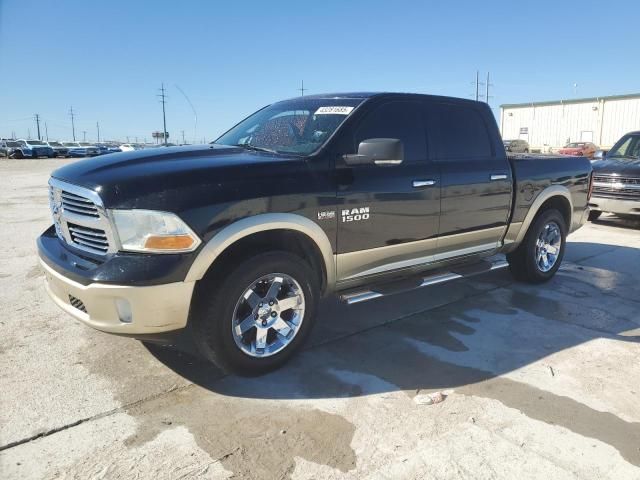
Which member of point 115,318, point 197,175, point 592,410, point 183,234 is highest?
point 197,175

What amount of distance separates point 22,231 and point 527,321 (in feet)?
25.3

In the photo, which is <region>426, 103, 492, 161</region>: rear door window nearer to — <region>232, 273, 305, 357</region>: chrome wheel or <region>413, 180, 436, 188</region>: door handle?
<region>413, 180, 436, 188</region>: door handle

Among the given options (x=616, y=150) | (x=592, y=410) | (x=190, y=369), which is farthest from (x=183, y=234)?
(x=616, y=150)

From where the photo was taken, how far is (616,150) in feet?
34.9

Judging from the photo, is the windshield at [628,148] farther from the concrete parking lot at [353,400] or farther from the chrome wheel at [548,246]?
the concrete parking lot at [353,400]

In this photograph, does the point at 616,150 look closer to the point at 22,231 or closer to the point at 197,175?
the point at 197,175

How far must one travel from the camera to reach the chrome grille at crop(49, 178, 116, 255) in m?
2.94

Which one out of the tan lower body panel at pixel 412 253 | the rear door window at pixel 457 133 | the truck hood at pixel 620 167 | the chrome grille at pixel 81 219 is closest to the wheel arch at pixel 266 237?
the tan lower body panel at pixel 412 253

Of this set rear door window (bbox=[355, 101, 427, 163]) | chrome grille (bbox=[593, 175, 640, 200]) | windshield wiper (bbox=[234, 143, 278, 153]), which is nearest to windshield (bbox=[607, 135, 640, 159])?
chrome grille (bbox=[593, 175, 640, 200])

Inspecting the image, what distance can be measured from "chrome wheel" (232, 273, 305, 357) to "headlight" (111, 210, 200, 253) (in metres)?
0.61

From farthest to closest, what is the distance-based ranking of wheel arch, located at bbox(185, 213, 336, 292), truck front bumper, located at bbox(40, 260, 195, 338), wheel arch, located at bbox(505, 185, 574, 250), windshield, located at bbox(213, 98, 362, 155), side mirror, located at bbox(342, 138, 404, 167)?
1. wheel arch, located at bbox(505, 185, 574, 250)
2. windshield, located at bbox(213, 98, 362, 155)
3. side mirror, located at bbox(342, 138, 404, 167)
4. wheel arch, located at bbox(185, 213, 336, 292)
5. truck front bumper, located at bbox(40, 260, 195, 338)

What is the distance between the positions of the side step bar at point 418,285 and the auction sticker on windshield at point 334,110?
55.0 inches

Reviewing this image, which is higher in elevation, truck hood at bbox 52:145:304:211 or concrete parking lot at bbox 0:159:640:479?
truck hood at bbox 52:145:304:211

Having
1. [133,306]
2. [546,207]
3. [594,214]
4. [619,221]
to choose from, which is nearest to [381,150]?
[133,306]
